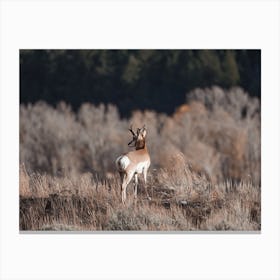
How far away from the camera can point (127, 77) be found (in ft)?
86.2

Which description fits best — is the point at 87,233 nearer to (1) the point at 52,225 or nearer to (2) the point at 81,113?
(1) the point at 52,225

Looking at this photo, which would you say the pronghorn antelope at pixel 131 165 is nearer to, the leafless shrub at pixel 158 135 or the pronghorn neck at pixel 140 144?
the pronghorn neck at pixel 140 144

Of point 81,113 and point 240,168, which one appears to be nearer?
point 240,168

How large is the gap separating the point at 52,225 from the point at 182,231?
60.1 inches

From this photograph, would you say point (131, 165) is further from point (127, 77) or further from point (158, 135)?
point (127, 77)

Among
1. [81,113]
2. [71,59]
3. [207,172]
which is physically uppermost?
[71,59]

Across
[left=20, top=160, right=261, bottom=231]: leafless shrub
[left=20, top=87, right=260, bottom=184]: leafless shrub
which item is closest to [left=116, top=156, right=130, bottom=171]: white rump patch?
[left=20, top=160, right=261, bottom=231]: leafless shrub

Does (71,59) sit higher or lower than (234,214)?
higher

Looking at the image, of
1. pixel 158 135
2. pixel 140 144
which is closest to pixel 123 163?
pixel 140 144

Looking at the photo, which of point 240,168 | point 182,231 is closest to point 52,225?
point 182,231

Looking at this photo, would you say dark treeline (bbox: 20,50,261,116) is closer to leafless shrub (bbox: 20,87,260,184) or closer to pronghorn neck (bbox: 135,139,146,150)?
leafless shrub (bbox: 20,87,260,184)

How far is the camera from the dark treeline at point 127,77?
2481 cm

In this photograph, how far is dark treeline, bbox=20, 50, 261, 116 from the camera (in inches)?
977

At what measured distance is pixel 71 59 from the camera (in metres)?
25.5
